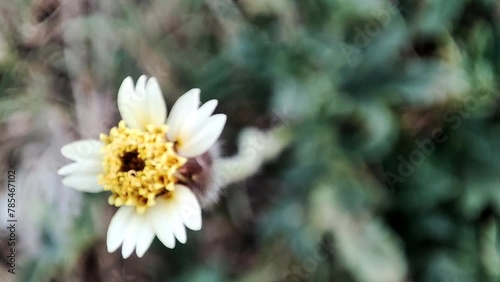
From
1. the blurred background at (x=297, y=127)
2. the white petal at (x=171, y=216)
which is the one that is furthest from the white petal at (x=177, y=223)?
the blurred background at (x=297, y=127)

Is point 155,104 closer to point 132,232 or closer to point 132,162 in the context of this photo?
point 132,162

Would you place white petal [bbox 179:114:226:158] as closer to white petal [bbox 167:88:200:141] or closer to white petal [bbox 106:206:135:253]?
white petal [bbox 167:88:200:141]

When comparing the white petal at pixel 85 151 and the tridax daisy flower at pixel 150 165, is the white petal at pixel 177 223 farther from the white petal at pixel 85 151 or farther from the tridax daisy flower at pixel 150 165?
the white petal at pixel 85 151

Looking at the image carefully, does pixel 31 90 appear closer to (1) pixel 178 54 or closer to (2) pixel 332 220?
(1) pixel 178 54

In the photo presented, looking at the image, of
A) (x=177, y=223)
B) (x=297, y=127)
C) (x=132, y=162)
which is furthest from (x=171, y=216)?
(x=297, y=127)

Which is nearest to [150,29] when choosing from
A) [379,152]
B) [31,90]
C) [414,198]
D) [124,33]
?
[124,33]
